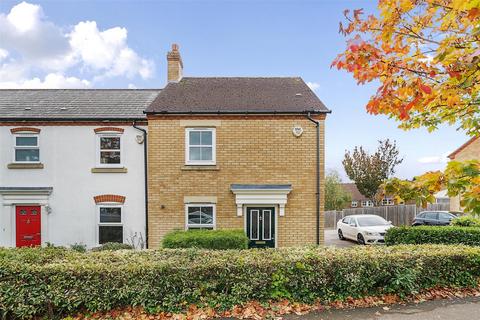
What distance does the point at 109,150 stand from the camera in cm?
1179

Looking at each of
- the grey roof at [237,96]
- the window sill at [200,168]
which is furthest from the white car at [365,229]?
the window sill at [200,168]

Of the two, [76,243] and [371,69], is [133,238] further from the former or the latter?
[371,69]

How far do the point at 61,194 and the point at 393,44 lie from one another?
12243 millimetres

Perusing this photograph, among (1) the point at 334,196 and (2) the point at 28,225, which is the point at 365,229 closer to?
(2) the point at 28,225

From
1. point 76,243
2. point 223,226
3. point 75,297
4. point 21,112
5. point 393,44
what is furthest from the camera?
point 21,112

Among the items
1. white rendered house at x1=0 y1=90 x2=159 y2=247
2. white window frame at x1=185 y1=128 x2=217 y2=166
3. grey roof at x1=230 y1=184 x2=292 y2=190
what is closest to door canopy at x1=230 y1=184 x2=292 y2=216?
grey roof at x1=230 y1=184 x2=292 y2=190

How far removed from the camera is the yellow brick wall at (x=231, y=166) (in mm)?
10859

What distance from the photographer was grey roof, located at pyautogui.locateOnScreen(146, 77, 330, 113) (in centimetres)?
1111

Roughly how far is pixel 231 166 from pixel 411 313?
→ 7000 mm

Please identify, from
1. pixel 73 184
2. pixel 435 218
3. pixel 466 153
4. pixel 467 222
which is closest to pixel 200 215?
pixel 73 184

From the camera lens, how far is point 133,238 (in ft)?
38.0

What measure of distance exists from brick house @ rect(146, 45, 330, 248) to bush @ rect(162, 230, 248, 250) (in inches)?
62.5

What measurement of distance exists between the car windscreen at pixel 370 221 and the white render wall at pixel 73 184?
10525 mm

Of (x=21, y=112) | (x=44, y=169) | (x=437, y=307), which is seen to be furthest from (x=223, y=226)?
(x=21, y=112)
